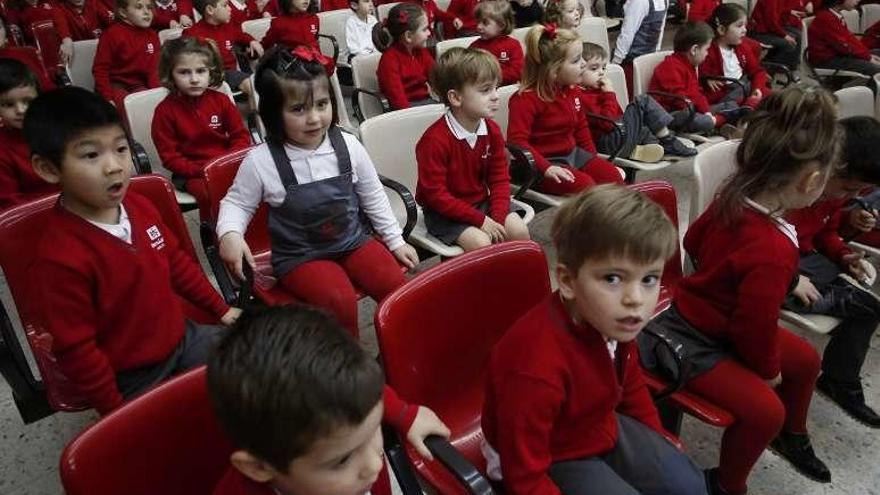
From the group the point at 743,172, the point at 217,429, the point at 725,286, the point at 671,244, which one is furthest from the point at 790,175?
the point at 217,429

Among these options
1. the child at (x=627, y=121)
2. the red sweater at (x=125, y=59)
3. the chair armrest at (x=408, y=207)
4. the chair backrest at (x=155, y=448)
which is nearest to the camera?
the chair backrest at (x=155, y=448)

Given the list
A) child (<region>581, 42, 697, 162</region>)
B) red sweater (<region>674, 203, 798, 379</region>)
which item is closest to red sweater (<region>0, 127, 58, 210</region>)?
red sweater (<region>674, 203, 798, 379</region>)

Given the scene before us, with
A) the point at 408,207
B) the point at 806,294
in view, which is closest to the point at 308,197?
the point at 408,207

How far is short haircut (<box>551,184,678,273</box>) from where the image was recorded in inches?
42.2

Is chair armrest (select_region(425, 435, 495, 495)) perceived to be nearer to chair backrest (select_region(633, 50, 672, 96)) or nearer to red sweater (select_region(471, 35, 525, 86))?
chair backrest (select_region(633, 50, 672, 96))

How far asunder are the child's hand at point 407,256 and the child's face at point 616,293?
0.90 meters

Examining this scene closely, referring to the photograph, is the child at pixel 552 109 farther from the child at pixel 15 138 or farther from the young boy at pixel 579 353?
the child at pixel 15 138

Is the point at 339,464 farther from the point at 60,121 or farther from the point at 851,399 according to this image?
the point at 851,399

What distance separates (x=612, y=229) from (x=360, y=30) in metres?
3.76

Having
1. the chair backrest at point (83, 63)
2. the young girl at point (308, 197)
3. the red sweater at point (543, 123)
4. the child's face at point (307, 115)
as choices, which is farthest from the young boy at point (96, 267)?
the chair backrest at point (83, 63)

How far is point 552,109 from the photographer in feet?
8.63

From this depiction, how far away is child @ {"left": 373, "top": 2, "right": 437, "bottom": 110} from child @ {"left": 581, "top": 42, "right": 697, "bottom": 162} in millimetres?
900

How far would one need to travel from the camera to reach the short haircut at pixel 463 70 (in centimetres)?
213

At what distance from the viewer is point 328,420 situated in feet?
2.67
